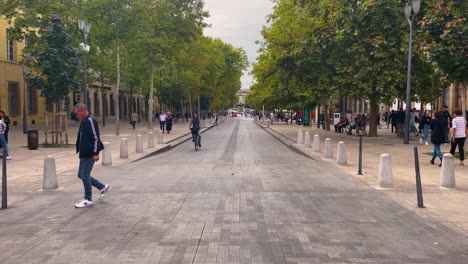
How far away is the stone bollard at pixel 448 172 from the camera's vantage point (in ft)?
29.4

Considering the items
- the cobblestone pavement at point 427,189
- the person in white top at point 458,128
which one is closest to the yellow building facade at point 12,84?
the cobblestone pavement at point 427,189

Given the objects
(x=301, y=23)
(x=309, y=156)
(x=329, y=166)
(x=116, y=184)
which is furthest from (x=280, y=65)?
(x=116, y=184)

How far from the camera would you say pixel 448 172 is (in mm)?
9031

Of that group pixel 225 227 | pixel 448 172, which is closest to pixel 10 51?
pixel 225 227

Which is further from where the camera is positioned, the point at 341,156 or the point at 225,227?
the point at 341,156

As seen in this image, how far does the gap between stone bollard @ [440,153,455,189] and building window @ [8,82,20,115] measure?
1472 inches

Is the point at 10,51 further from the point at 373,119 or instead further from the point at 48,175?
the point at 48,175

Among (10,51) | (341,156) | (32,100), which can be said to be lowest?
(341,156)

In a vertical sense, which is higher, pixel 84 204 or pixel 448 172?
pixel 448 172

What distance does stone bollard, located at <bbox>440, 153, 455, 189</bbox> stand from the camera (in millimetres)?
8969

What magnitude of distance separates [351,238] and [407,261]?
2.94 ft

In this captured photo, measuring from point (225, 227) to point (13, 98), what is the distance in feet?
125

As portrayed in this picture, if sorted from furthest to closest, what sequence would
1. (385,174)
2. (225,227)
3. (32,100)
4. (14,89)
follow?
(32,100) → (14,89) → (385,174) → (225,227)

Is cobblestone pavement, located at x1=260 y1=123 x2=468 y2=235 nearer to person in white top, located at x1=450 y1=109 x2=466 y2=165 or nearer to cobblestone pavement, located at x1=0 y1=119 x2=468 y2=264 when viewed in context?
cobblestone pavement, located at x1=0 y1=119 x2=468 y2=264
